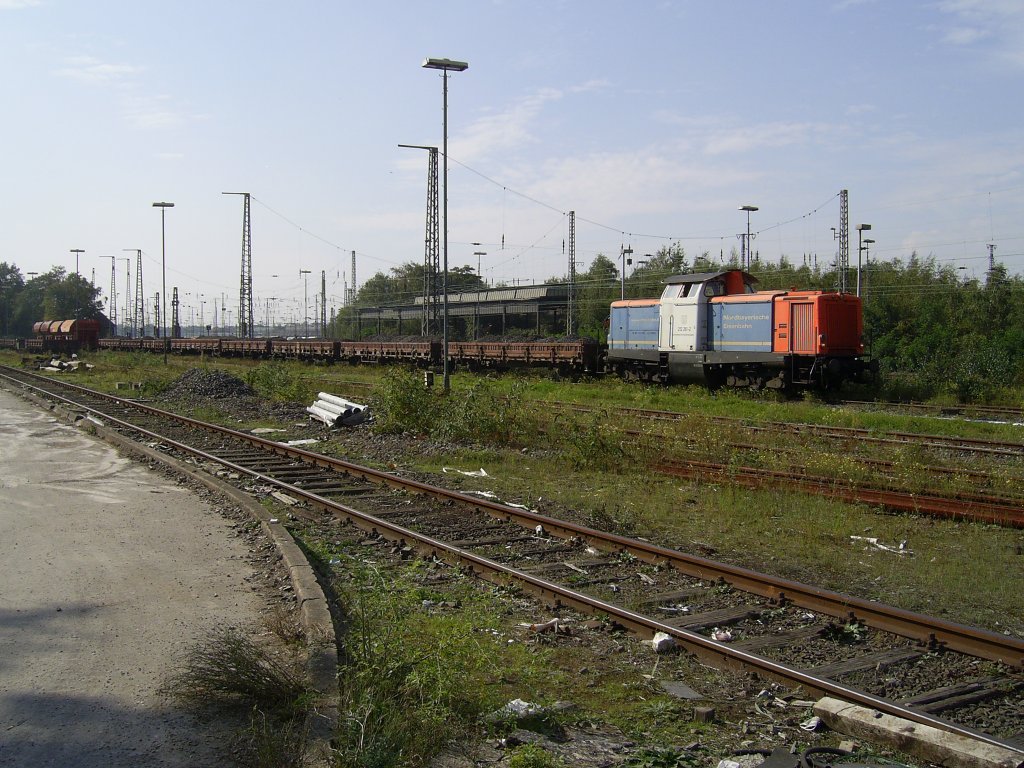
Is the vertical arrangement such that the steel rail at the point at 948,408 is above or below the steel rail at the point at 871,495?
above

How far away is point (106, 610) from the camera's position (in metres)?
6.49

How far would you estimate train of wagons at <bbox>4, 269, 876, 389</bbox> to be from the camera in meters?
22.5

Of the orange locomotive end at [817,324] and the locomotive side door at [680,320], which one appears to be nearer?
the orange locomotive end at [817,324]

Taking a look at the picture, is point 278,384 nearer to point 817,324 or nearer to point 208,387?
point 208,387

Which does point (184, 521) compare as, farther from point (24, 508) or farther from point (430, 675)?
point (430, 675)

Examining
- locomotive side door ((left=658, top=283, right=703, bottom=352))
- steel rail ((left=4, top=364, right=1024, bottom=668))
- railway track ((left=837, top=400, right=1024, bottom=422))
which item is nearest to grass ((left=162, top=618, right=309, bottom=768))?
steel rail ((left=4, top=364, right=1024, bottom=668))

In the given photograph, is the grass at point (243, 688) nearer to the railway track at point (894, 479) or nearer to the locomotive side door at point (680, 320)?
the railway track at point (894, 479)

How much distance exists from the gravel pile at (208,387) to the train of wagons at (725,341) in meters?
11.1

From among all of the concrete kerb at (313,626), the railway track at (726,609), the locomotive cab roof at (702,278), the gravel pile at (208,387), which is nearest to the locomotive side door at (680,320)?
the locomotive cab roof at (702,278)

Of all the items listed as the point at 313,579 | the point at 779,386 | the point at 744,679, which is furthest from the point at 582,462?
the point at 779,386

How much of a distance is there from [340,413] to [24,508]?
889cm

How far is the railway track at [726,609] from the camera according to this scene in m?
5.06

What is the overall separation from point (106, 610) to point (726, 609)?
15.6 ft

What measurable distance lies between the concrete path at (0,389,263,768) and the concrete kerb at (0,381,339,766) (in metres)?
0.37
